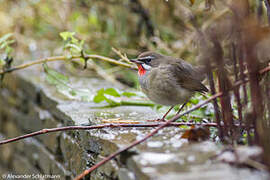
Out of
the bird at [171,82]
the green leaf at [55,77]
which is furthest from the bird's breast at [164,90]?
the green leaf at [55,77]

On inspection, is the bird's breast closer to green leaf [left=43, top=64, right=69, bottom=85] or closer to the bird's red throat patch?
the bird's red throat patch

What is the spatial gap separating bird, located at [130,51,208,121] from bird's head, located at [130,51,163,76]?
23 millimetres

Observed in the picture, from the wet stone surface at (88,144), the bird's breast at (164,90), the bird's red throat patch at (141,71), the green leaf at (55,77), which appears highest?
the green leaf at (55,77)

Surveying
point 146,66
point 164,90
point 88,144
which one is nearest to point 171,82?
point 164,90

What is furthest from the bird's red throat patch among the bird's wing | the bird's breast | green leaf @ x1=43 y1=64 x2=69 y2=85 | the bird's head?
green leaf @ x1=43 y1=64 x2=69 y2=85

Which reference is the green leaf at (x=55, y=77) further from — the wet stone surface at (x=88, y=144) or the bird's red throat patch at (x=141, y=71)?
the bird's red throat patch at (x=141, y=71)

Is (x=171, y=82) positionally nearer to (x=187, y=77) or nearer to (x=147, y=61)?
(x=187, y=77)

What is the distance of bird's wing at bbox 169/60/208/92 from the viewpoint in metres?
2.80

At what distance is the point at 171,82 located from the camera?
279 cm

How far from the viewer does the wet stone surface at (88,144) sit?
151cm

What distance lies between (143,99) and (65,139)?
84 cm

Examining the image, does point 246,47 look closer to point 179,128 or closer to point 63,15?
point 179,128

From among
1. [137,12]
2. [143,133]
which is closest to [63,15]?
[137,12]

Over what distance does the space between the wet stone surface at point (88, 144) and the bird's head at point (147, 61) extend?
0.36 m
